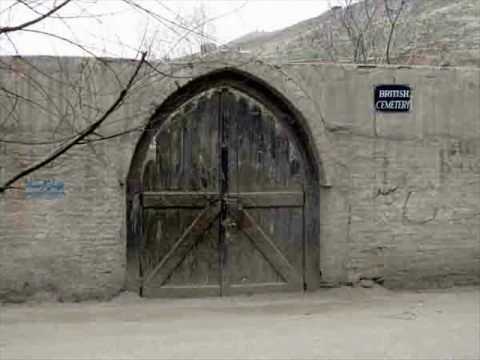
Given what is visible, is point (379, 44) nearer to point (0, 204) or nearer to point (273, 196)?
point (273, 196)

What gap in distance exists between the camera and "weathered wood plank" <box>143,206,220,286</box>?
29.3ft

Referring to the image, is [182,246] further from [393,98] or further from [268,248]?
[393,98]

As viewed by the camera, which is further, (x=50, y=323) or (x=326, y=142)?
(x=326, y=142)

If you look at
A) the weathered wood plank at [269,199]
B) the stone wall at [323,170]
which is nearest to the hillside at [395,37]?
the stone wall at [323,170]

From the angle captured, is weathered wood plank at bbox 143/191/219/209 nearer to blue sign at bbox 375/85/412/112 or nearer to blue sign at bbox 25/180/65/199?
blue sign at bbox 25/180/65/199

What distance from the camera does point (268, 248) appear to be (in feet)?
30.2

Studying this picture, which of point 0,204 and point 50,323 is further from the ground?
point 0,204

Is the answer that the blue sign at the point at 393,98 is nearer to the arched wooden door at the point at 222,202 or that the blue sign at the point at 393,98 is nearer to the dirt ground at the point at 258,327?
the arched wooden door at the point at 222,202

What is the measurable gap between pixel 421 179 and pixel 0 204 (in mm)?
4613

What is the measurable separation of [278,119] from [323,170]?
2.48ft

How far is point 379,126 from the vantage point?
9.35m

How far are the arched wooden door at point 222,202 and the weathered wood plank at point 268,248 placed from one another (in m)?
0.01

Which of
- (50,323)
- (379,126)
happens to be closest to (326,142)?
(379,126)

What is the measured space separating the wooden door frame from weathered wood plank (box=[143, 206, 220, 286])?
0.25 meters
